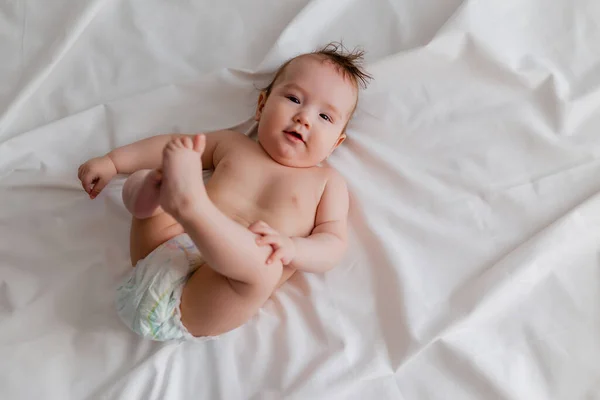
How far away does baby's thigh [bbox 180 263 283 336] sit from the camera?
2.95 feet

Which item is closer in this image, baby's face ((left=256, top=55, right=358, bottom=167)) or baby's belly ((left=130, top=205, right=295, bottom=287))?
baby's belly ((left=130, top=205, right=295, bottom=287))

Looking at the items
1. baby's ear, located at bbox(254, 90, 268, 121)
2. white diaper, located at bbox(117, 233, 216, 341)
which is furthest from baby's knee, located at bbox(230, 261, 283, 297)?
baby's ear, located at bbox(254, 90, 268, 121)

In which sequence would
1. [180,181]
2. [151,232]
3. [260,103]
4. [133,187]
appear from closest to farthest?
[180,181]
[133,187]
[151,232]
[260,103]

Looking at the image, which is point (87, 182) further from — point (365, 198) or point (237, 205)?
point (365, 198)

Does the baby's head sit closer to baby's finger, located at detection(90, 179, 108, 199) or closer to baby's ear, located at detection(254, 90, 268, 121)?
baby's ear, located at detection(254, 90, 268, 121)

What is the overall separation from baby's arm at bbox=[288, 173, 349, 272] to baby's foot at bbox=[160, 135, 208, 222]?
0.24 m

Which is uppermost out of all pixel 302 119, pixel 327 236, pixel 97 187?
pixel 302 119

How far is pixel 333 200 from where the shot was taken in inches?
43.6

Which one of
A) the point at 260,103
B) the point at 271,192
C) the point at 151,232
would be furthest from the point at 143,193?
the point at 260,103

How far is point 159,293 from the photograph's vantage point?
0.91 meters

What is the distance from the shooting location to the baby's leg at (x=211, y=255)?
780 millimetres

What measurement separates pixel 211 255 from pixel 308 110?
42cm

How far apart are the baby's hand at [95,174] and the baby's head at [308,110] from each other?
12.1 inches

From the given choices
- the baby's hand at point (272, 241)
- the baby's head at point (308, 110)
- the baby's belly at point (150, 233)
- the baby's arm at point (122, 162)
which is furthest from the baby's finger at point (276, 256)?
the baby's arm at point (122, 162)
